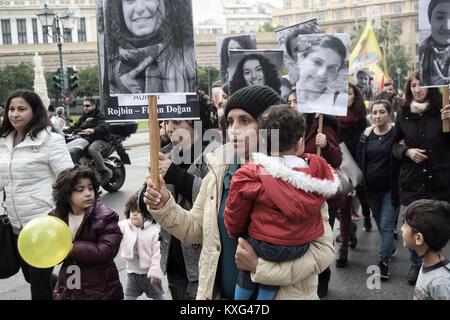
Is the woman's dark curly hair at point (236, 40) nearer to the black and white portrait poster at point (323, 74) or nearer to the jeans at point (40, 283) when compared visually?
the black and white portrait poster at point (323, 74)

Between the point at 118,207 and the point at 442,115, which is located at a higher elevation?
the point at 442,115

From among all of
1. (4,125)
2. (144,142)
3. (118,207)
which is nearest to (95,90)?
(144,142)

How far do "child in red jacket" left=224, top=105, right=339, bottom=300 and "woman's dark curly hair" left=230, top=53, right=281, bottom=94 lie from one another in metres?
2.93

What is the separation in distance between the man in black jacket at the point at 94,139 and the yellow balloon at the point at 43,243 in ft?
20.7

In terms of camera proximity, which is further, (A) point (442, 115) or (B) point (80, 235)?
(A) point (442, 115)

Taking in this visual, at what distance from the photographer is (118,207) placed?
8.43 metres

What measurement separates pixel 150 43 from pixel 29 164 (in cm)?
154

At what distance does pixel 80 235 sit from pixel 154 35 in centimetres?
140

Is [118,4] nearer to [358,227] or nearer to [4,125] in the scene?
[4,125]

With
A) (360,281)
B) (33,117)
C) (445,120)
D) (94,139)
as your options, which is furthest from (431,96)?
(94,139)

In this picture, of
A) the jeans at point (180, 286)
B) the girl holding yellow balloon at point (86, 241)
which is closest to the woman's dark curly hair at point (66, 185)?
the girl holding yellow balloon at point (86, 241)

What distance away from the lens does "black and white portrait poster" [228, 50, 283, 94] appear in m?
5.18

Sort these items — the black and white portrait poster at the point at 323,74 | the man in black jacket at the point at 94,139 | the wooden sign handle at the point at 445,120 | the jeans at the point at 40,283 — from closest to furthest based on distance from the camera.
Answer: the jeans at the point at 40,283 → the wooden sign handle at the point at 445,120 → the black and white portrait poster at the point at 323,74 → the man in black jacket at the point at 94,139

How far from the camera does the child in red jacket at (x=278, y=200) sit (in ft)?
7.01
